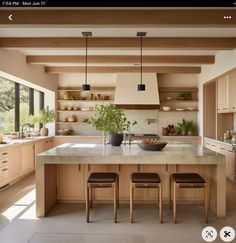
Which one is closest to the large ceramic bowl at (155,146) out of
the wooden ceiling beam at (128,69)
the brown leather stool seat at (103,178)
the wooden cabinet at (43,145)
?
the brown leather stool seat at (103,178)

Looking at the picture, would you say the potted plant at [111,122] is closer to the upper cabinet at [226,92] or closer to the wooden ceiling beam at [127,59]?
the wooden ceiling beam at [127,59]

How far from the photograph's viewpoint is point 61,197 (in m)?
4.07

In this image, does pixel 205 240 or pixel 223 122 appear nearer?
pixel 205 240

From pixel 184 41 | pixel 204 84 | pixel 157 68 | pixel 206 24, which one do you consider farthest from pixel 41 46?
pixel 204 84

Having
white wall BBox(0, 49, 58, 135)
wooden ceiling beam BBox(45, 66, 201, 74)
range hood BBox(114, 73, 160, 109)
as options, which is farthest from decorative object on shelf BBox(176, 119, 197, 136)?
white wall BBox(0, 49, 58, 135)

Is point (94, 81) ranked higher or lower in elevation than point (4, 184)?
higher

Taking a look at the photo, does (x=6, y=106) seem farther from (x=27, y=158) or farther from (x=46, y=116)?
(x=46, y=116)

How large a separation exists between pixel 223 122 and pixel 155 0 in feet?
16.0

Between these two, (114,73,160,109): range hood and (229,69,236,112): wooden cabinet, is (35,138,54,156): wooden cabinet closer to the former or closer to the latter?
(114,73,160,109): range hood

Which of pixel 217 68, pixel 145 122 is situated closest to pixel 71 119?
pixel 145 122

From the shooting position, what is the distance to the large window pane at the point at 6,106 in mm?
5961

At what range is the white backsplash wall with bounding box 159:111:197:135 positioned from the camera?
8.11 meters

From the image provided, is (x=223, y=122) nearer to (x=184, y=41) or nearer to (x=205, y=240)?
(x=184, y=41)

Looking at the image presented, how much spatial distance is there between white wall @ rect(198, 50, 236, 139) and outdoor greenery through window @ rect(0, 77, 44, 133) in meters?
4.55
